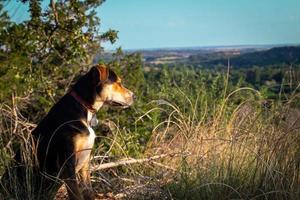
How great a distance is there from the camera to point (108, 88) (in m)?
5.80

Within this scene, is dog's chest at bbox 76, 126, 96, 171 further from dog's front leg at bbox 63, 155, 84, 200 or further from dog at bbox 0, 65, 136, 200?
dog's front leg at bbox 63, 155, 84, 200

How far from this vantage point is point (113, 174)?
612 centimetres

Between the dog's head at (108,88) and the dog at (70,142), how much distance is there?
0.05 metres

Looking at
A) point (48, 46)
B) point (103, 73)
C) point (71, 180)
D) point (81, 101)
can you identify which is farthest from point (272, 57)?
point (71, 180)

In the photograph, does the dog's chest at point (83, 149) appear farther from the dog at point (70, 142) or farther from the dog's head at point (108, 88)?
the dog's head at point (108, 88)

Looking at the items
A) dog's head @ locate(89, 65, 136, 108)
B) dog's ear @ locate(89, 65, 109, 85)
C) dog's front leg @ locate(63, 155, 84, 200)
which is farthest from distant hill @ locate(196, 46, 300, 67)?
dog's front leg @ locate(63, 155, 84, 200)

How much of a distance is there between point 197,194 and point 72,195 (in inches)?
42.9

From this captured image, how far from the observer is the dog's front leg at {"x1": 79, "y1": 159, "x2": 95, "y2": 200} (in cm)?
525

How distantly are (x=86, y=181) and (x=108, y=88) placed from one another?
39.3 inches

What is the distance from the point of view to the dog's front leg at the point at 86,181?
525cm

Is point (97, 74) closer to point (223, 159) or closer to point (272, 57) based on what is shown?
point (223, 159)

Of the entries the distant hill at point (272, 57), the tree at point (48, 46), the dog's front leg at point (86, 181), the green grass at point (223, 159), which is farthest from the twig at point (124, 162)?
the tree at point (48, 46)

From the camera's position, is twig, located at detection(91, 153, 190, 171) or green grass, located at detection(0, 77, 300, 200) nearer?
green grass, located at detection(0, 77, 300, 200)

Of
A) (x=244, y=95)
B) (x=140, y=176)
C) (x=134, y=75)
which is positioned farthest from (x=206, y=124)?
(x=134, y=75)
